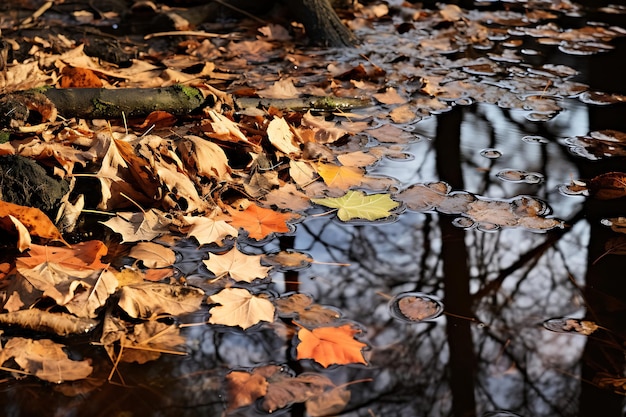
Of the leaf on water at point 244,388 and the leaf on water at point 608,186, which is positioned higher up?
the leaf on water at point 608,186

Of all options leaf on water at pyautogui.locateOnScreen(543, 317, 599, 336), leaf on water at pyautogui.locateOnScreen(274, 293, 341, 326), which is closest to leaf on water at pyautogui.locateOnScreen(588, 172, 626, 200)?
leaf on water at pyautogui.locateOnScreen(543, 317, 599, 336)

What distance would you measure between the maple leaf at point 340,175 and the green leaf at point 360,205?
0.09 meters

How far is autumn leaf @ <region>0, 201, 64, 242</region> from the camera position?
224 cm

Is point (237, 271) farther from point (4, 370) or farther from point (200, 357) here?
point (4, 370)

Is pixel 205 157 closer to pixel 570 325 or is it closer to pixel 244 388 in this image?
pixel 244 388

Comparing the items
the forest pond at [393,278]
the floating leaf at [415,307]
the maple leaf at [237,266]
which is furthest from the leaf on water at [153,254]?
the floating leaf at [415,307]

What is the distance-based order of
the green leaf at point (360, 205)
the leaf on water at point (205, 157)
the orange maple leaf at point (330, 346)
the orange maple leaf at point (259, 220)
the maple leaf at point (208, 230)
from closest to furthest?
1. the orange maple leaf at point (330, 346)
2. the maple leaf at point (208, 230)
3. the orange maple leaf at point (259, 220)
4. the green leaf at point (360, 205)
5. the leaf on water at point (205, 157)

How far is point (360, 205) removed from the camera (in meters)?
2.64

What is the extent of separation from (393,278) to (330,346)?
427 mm

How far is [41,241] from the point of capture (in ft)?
7.53

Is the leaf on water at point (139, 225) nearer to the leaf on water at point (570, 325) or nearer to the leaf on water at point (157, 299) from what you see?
the leaf on water at point (157, 299)

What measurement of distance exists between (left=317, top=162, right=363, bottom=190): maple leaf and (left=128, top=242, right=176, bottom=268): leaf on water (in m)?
0.79

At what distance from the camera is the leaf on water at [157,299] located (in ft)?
6.41

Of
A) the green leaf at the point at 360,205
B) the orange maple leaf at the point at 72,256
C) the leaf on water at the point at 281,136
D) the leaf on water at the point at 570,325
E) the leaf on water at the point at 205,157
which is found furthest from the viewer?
the leaf on water at the point at 281,136
